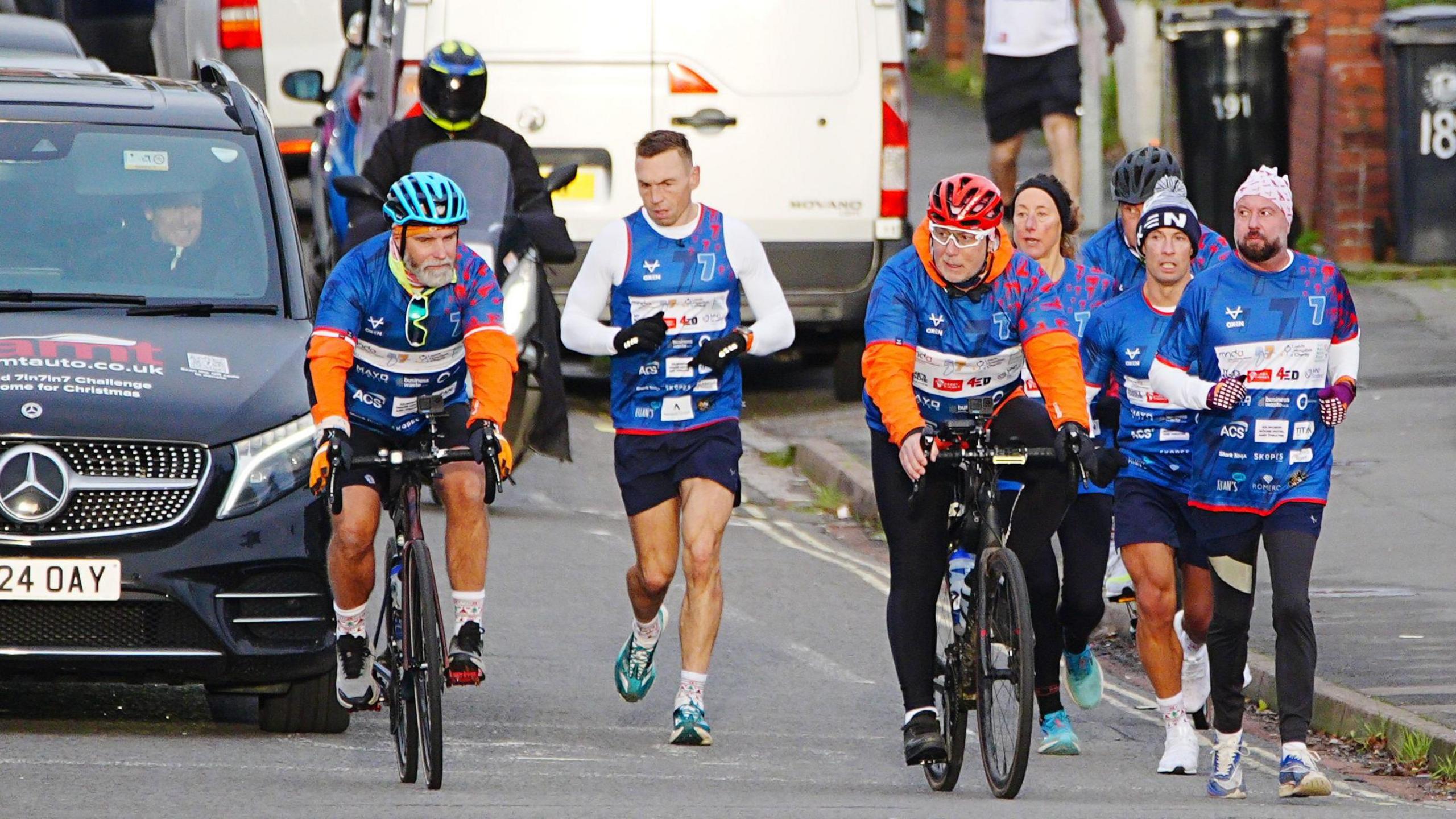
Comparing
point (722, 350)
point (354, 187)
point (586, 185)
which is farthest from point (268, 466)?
point (586, 185)

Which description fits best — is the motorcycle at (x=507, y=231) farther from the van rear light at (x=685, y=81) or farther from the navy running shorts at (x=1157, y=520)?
the navy running shorts at (x=1157, y=520)

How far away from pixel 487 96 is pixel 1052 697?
6.81 m

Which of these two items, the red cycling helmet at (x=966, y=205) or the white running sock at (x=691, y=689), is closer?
the red cycling helmet at (x=966, y=205)

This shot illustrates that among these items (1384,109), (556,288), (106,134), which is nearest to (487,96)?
A: (556,288)

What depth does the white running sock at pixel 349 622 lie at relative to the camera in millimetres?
8281

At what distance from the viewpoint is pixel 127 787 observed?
722 centimetres

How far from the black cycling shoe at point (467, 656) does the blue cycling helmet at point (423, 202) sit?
1175mm

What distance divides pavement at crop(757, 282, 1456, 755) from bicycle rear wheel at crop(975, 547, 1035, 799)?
63.6 inches

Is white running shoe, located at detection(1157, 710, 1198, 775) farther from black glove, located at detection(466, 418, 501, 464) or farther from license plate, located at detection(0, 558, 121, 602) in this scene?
license plate, located at detection(0, 558, 121, 602)

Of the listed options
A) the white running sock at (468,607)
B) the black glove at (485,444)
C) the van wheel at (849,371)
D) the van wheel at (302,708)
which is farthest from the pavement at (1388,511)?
the van wheel at (302,708)

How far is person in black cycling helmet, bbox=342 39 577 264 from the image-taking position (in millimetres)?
11641

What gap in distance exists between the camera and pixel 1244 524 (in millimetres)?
7887

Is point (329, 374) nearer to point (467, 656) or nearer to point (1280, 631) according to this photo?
point (467, 656)

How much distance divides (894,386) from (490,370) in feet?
3.93
